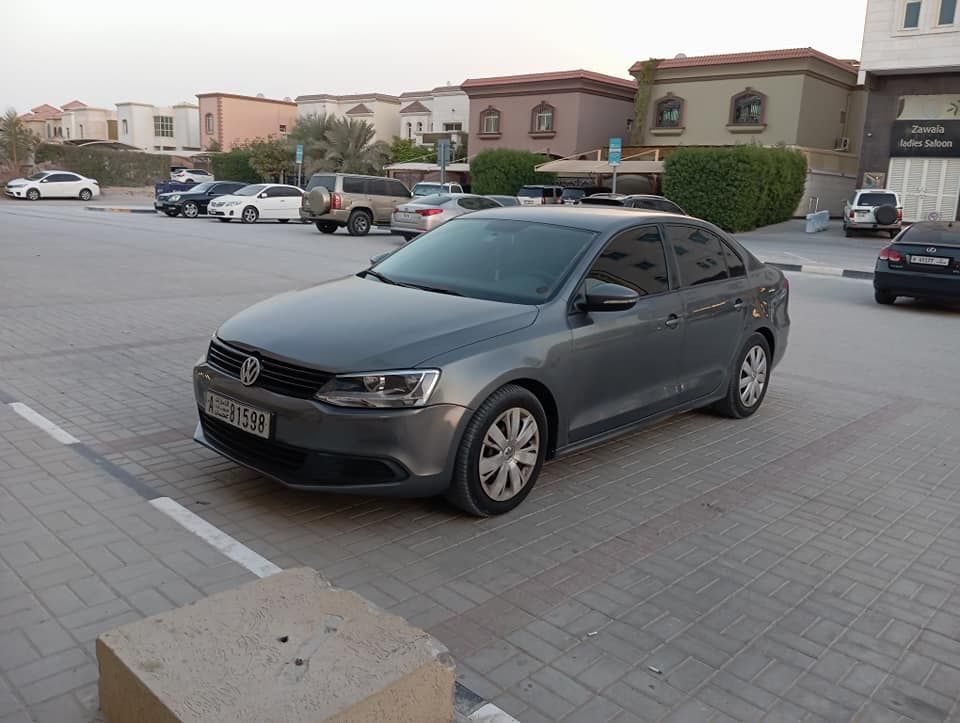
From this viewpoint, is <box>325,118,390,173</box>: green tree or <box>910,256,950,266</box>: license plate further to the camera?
<box>325,118,390,173</box>: green tree

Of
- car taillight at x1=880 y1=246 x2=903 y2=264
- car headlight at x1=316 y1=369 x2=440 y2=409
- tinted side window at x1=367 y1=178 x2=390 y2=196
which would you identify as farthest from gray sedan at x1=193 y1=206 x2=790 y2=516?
tinted side window at x1=367 y1=178 x2=390 y2=196

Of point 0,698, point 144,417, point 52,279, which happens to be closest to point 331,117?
→ point 52,279

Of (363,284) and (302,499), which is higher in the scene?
(363,284)

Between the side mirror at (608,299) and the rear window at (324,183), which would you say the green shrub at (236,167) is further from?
the side mirror at (608,299)

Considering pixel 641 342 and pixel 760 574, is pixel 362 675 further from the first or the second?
pixel 641 342

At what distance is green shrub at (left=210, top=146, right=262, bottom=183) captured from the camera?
56562mm

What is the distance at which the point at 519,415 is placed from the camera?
4574 mm

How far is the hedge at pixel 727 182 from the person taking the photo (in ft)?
95.3

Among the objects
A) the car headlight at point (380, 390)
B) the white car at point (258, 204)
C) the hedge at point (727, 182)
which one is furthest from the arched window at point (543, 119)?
the car headlight at point (380, 390)

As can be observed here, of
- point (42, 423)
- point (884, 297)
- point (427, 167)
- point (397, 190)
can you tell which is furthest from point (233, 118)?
point (42, 423)

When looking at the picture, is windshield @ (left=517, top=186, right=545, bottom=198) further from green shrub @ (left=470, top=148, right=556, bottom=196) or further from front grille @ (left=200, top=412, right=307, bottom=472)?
front grille @ (left=200, top=412, right=307, bottom=472)

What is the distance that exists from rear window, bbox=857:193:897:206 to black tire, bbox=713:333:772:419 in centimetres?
2549

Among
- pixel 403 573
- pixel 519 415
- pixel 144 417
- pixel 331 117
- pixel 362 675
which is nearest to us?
pixel 362 675

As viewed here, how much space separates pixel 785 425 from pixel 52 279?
35.0 ft
